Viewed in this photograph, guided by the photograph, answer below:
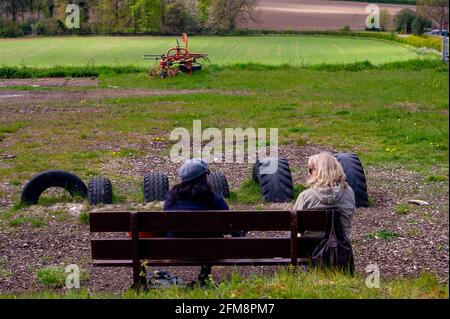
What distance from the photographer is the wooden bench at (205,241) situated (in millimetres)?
5805

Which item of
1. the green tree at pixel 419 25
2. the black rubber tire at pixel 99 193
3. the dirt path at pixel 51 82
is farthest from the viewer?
the dirt path at pixel 51 82

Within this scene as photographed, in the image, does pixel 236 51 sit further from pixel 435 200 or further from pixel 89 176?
pixel 435 200

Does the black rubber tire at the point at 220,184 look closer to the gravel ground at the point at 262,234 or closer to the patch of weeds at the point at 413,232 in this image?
the gravel ground at the point at 262,234

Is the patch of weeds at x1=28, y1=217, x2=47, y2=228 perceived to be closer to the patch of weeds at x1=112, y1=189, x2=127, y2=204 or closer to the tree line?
the patch of weeds at x1=112, y1=189, x2=127, y2=204

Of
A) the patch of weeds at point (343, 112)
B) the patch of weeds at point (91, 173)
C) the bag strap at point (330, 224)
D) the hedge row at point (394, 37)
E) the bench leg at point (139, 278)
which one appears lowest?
the patch of weeds at point (91, 173)

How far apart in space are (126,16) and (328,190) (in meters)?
17.9

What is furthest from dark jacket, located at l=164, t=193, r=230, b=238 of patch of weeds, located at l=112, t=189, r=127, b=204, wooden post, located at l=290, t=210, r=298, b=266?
patch of weeds, located at l=112, t=189, r=127, b=204

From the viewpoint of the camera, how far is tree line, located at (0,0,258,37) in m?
21.7

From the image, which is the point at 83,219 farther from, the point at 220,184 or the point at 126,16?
the point at 126,16

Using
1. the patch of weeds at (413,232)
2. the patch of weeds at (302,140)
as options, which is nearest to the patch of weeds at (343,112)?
the patch of weeds at (302,140)

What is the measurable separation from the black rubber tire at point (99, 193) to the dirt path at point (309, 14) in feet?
44.2

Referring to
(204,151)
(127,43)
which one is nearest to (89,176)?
(204,151)

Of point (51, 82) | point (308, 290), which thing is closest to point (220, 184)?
point (308, 290)
